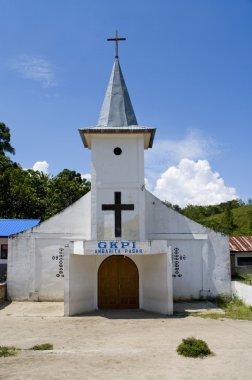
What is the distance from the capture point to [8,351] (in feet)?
31.5

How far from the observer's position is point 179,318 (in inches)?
565

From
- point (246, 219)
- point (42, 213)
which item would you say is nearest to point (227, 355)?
point (42, 213)

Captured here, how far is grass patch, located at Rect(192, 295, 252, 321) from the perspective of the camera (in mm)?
14413

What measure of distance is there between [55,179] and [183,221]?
2573cm

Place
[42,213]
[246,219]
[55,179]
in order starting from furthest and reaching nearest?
1. [246,219]
2. [55,179]
3. [42,213]

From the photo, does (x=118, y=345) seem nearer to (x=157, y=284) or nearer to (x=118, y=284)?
(x=157, y=284)

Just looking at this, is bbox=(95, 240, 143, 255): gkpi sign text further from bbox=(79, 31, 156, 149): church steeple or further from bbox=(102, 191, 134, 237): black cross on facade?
bbox=(79, 31, 156, 149): church steeple

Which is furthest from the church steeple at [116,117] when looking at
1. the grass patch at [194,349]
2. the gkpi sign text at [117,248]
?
the grass patch at [194,349]

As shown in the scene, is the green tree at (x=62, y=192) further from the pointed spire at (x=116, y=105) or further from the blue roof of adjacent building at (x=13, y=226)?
the pointed spire at (x=116, y=105)

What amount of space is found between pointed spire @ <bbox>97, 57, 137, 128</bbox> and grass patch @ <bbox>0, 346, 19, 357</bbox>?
408 inches

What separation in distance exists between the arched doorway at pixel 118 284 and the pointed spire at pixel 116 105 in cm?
612

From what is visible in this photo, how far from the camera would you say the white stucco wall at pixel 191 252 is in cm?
→ 1848

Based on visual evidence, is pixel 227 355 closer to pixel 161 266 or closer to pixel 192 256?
pixel 161 266

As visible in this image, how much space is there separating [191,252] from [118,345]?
8.97m
